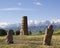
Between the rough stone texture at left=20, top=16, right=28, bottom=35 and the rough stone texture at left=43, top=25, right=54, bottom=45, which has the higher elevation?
the rough stone texture at left=20, top=16, right=28, bottom=35

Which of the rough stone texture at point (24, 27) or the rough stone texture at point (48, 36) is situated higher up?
the rough stone texture at point (24, 27)

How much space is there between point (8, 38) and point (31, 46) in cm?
651

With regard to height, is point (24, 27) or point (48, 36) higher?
point (24, 27)

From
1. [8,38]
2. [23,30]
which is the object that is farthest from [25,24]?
[8,38]

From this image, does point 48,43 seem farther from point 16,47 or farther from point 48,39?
point 16,47

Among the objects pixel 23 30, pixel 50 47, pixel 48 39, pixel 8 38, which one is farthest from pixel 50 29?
pixel 23 30

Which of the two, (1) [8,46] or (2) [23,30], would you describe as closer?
(1) [8,46]

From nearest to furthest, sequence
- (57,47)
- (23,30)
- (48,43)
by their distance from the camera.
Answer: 1. (57,47)
2. (48,43)
3. (23,30)

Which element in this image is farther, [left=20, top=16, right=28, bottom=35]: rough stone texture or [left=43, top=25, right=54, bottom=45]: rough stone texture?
[left=20, top=16, right=28, bottom=35]: rough stone texture

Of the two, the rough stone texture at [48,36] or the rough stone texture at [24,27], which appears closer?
the rough stone texture at [48,36]

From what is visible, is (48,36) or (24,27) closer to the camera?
(48,36)

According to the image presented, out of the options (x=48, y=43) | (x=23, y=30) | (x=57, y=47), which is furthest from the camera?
(x=23, y=30)

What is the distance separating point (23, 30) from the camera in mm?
72938

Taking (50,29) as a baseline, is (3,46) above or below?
below
